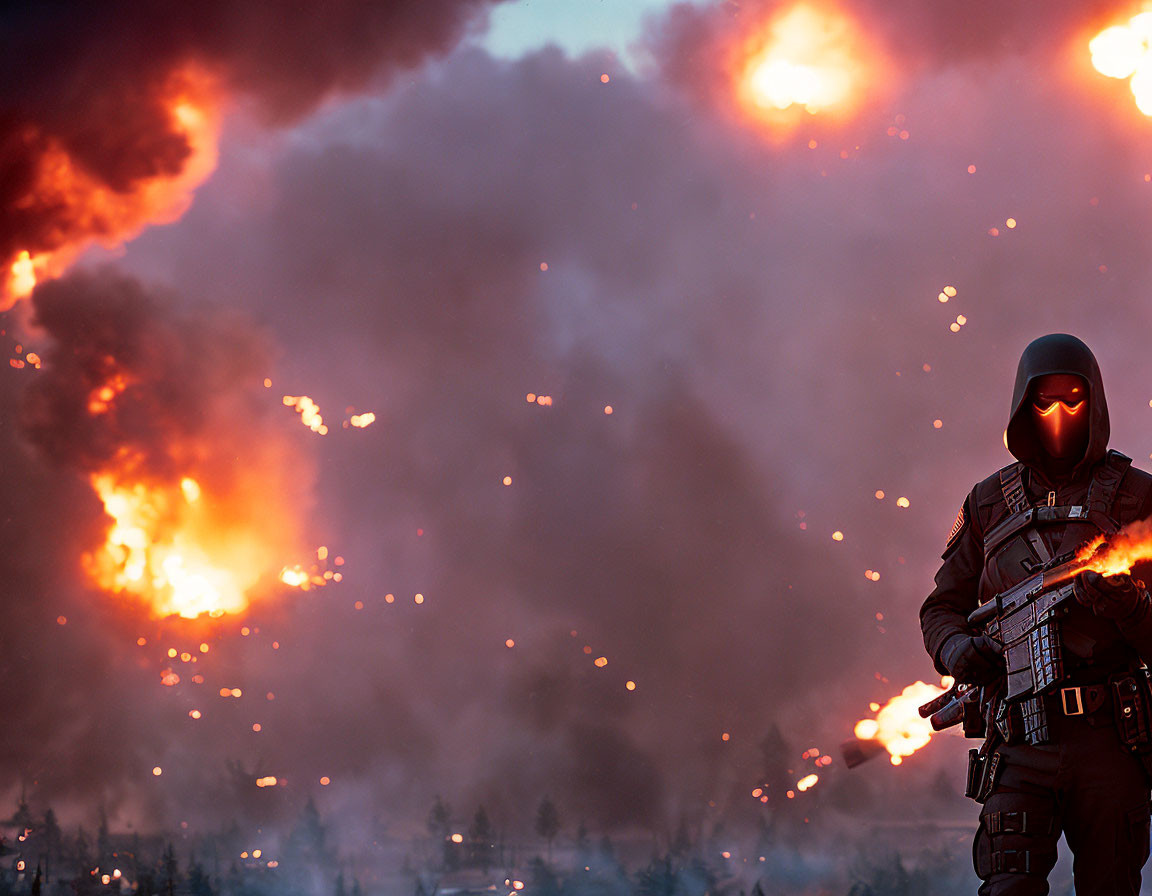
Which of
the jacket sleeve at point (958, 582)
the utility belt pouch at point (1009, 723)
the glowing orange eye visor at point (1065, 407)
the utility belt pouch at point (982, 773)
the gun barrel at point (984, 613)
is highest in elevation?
the glowing orange eye visor at point (1065, 407)

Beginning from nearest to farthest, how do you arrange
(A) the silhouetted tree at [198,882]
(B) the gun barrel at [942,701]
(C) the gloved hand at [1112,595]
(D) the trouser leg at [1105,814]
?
(C) the gloved hand at [1112,595] → (D) the trouser leg at [1105,814] → (B) the gun barrel at [942,701] → (A) the silhouetted tree at [198,882]

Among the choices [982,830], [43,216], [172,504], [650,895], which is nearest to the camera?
[982,830]

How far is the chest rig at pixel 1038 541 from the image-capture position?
178 inches

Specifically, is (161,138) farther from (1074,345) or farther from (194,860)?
(194,860)

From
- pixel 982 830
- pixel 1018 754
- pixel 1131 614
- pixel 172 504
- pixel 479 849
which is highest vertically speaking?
pixel 172 504

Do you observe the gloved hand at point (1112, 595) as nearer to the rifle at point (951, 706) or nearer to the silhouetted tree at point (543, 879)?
the rifle at point (951, 706)

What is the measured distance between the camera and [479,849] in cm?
4234

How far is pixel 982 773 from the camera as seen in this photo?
4801 mm

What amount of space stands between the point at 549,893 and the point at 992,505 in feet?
153

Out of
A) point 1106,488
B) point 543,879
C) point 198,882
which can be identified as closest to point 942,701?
point 1106,488

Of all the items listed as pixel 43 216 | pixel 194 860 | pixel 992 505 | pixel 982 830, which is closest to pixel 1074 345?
pixel 992 505

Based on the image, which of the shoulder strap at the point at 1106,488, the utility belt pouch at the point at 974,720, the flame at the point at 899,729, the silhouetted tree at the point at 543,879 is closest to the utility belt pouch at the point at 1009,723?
the utility belt pouch at the point at 974,720

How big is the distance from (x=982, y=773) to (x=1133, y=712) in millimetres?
713

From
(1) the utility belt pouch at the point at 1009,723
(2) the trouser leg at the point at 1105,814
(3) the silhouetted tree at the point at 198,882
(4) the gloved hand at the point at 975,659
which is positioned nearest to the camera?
(2) the trouser leg at the point at 1105,814
